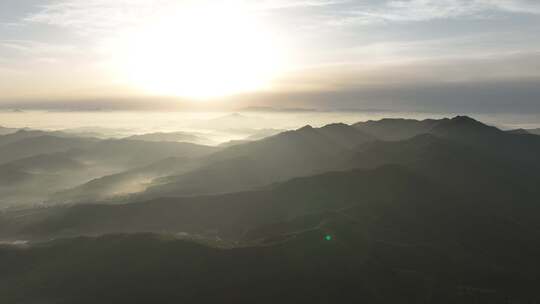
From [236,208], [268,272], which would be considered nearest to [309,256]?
[268,272]

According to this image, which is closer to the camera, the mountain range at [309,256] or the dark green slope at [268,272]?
the dark green slope at [268,272]

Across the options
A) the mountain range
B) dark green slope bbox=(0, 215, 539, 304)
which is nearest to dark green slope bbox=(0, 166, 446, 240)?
the mountain range

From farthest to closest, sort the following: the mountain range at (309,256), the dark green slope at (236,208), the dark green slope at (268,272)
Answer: the dark green slope at (236,208), the mountain range at (309,256), the dark green slope at (268,272)

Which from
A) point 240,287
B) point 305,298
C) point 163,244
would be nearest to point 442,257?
point 305,298

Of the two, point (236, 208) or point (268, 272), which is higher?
point (268, 272)

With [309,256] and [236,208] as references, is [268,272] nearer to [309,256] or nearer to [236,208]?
[309,256]

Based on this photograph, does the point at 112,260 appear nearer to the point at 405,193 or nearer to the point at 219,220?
the point at 219,220

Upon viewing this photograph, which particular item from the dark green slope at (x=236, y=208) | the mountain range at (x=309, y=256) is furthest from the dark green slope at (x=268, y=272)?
the dark green slope at (x=236, y=208)

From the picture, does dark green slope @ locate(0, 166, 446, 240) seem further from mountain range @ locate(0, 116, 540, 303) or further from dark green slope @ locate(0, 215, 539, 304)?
dark green slope @ locate(0, 215, 539, 304)

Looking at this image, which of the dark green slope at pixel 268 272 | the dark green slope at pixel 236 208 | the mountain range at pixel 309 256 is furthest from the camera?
the dark green slope at pixel 236 208

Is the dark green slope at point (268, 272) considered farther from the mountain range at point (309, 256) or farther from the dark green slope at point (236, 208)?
the dark green slope at point (236, 208)

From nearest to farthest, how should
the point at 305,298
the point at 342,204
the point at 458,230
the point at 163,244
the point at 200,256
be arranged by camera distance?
the point at 305,298, the point at 200,256, the point at 163,244, the point at 458,230, the point at 342,204
